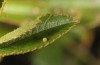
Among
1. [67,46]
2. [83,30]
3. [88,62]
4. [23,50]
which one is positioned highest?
[23,50]

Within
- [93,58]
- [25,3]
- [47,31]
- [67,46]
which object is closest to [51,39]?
[47,31]

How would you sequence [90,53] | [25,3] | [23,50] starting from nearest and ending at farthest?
1. [23,50]
2. [25,3]
3. [90,53]

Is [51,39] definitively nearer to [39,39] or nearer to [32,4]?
[39,39]

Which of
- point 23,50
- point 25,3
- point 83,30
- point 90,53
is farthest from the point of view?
point 90,53

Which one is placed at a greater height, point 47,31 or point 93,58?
point 47,31

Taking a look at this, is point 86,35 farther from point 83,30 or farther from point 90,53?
point 90,53

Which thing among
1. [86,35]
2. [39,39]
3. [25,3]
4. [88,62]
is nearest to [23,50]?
[39,39]

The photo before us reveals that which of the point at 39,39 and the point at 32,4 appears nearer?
the point at 39,39
